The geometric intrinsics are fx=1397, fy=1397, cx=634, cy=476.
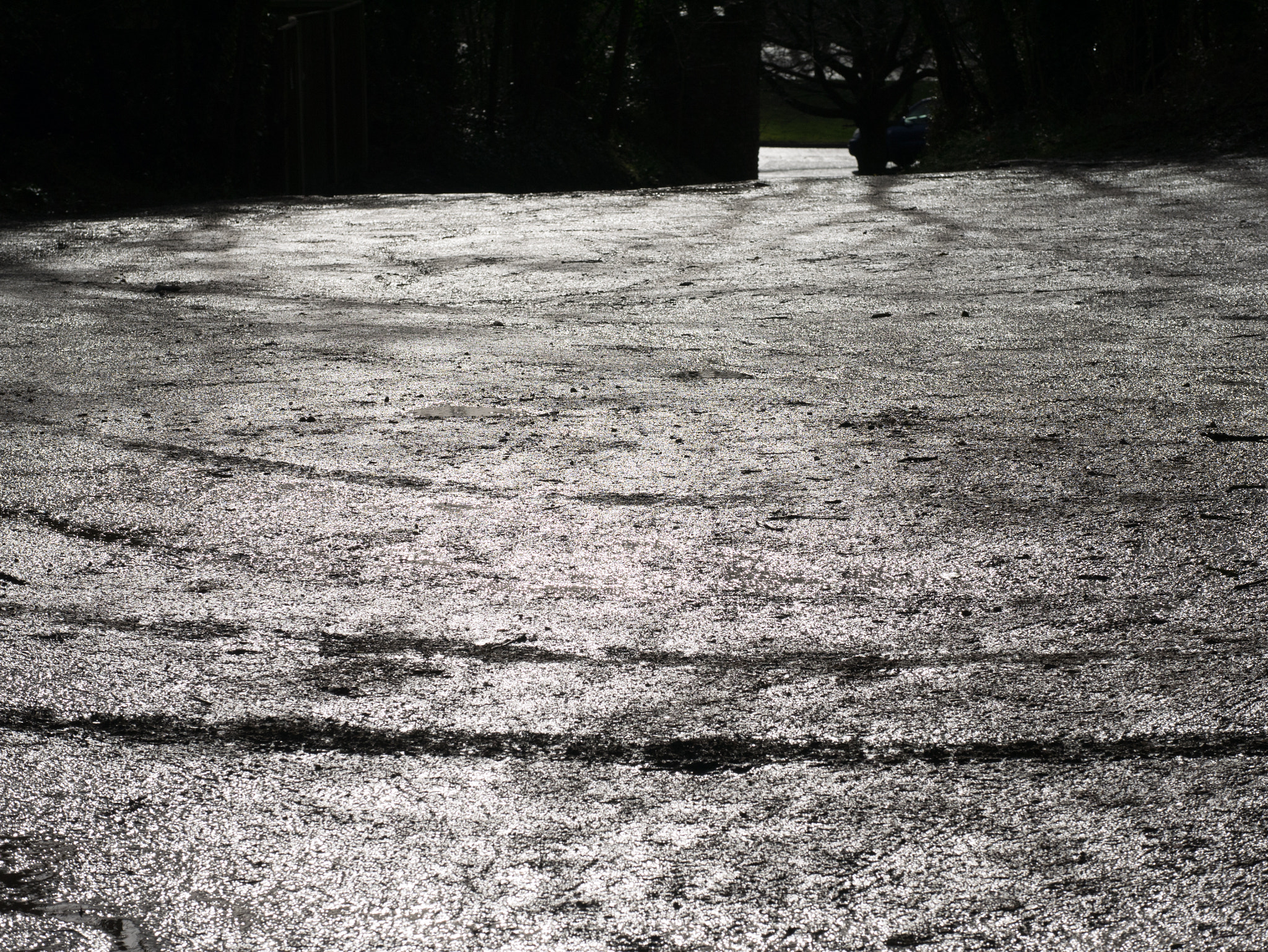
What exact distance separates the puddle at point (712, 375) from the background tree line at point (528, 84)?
31.9ft

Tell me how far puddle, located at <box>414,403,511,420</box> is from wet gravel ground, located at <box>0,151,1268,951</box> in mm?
20

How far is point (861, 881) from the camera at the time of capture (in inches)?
71.6

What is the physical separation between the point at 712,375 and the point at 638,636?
2.37 meters

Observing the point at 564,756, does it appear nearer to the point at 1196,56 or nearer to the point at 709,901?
the point at 709,901

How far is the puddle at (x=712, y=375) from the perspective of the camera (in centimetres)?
480

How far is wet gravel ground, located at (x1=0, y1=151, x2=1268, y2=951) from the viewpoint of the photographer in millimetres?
1807

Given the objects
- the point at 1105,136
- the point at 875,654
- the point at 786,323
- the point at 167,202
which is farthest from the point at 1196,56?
the point at 875,654

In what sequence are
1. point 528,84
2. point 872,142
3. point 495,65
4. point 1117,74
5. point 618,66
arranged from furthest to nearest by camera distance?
point 872,142 → point 618,66 → point 528,84 → point 495,65 → point 1117,74

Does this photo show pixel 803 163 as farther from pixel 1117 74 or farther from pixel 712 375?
pixel 712 375

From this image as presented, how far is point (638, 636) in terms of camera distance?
259 cm

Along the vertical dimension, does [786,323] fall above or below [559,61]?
below

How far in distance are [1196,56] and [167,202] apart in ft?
38.0

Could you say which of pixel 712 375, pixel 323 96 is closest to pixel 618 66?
pixel 323 96

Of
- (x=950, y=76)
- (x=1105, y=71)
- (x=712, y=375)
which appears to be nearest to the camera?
(x=712, y=375)
